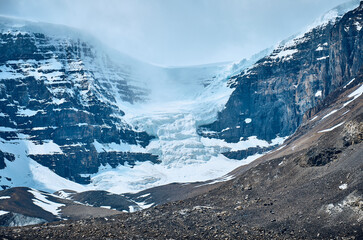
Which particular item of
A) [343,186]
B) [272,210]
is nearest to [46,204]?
[272,210]

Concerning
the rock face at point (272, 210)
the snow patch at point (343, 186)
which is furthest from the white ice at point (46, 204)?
the snow patch at point (343, 186)

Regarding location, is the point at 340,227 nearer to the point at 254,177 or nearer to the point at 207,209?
the point at 207,209

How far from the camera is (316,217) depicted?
45.6 metres

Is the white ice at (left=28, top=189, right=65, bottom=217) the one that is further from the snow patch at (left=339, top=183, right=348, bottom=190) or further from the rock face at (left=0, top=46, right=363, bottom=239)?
the snow patch at (left=339, top=183, right=348, bottom=190)

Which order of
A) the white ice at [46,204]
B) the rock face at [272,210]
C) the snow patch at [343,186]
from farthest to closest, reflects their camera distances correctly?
the white ice at [46,204] → the snow patch at [343,186] → the rock face at [272,210]

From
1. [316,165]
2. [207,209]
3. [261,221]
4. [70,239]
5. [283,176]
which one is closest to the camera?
[70,239]

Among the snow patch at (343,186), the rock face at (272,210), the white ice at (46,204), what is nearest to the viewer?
the rock face at (272,210)

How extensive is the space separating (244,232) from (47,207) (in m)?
123

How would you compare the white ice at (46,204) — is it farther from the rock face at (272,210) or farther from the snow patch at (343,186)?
the snow patch at (343,186)

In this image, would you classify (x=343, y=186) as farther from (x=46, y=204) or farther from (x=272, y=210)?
(x=46, y=204)

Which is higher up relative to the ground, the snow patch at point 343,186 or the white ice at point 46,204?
the snow patch at point 343,186

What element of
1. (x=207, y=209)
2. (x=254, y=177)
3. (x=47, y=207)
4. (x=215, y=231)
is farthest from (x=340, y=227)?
(x=47, y=207)

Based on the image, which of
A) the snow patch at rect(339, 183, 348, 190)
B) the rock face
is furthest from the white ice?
the snow patch at rect(339, 183, 348, 190)

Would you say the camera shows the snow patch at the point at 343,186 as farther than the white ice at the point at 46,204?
No
